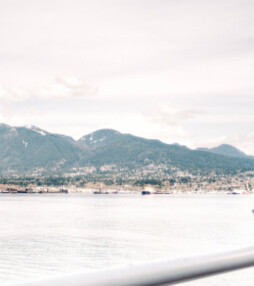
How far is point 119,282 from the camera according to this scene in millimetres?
1832

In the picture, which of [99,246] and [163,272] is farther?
[99,246]

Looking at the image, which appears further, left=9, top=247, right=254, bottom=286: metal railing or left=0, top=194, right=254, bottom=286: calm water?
left=0, top=194, right=254, bottom=286: calm water

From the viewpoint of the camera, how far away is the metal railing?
67.4 inches

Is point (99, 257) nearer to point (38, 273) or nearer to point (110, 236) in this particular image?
point (38, 273)

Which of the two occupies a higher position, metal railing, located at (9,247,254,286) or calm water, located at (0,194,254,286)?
metal railing, located at (9,247,254,286)

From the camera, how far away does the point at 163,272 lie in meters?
1.97

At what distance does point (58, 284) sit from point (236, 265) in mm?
942

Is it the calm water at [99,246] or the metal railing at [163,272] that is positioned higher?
the metal railing at [163,272]

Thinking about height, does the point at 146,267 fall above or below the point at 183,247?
above

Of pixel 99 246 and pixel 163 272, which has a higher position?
pixel 163 272

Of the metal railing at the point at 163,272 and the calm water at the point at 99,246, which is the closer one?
the metal railing at the point at 163,272

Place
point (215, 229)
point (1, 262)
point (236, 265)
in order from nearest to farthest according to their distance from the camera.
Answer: point (236, 265), point (1, 262), point (215, 229)

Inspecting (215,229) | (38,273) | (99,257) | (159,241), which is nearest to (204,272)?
(38,273)

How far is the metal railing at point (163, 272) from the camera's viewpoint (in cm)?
171
